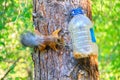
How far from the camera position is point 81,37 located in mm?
2512

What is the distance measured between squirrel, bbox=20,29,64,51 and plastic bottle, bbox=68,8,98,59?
0.28ft

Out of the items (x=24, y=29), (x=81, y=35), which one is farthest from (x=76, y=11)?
(x=24, y=29)

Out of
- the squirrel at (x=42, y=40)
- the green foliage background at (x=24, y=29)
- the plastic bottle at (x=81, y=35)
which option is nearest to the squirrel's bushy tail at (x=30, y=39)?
the squirrel at (x=42, y=40)

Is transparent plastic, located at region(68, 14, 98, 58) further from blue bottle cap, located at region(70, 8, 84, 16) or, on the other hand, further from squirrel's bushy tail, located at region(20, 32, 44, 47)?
squirrel's bushy tail, located at region(20, 32, 44, 47)

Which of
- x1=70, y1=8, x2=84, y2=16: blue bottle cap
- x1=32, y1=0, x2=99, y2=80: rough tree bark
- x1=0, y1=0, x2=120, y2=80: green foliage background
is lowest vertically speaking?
x1=0, y1=0, x2=120, y2=80: green foliage background

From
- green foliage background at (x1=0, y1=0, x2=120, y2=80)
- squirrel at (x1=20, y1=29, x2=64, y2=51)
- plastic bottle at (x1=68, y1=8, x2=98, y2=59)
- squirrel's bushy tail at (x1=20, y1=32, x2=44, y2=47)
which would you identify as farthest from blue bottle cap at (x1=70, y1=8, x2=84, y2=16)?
green foliage background at (x1=0, y1=0, x2=120, y2=80)

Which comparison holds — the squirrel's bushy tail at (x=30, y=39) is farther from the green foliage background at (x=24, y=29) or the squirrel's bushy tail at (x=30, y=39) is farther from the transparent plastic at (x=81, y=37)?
the green foliage background at (x=24, y=29)

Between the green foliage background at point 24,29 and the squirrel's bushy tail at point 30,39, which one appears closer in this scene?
the squirrel's bushy tail at point 30,39

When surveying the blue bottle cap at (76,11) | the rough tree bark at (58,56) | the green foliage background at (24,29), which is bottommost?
the green foliage background at (24,29)

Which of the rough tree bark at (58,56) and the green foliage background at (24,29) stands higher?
the rough tree bark at (58,56)

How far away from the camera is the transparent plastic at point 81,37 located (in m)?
2.52

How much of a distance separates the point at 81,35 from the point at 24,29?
217 cm

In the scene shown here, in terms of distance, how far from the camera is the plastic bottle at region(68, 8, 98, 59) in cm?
252

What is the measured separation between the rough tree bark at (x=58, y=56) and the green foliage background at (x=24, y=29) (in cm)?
133
